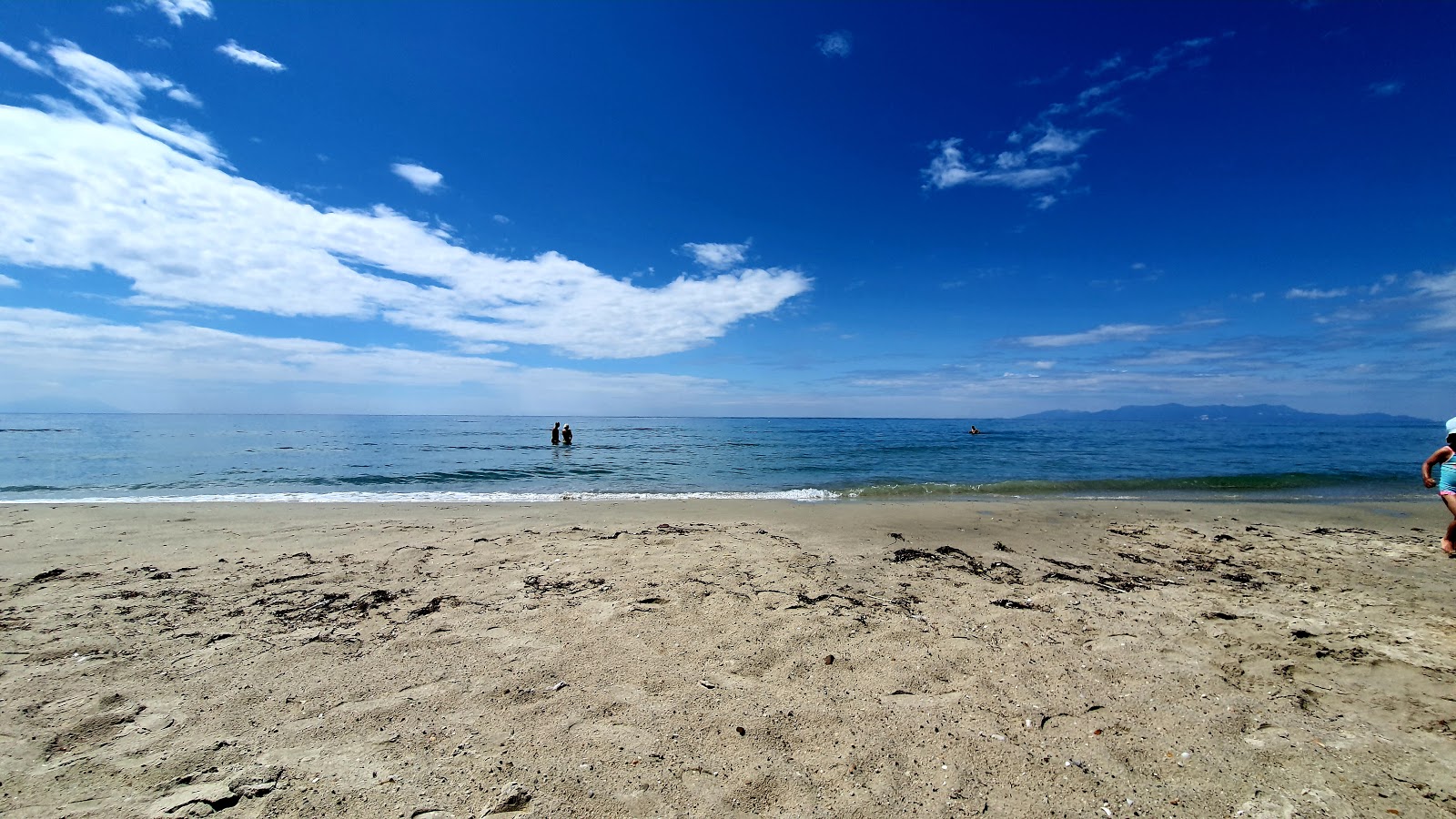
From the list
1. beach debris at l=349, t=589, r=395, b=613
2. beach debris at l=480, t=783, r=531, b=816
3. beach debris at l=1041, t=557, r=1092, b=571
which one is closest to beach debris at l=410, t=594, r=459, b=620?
beach debris at l=349, t=589, r=395, b=613

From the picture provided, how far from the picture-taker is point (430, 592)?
5.84 meters

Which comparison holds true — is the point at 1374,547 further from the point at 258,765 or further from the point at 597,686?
the point at 258,765

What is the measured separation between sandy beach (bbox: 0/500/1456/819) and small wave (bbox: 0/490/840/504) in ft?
21.9

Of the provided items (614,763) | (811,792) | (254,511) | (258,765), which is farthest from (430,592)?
(254,511)

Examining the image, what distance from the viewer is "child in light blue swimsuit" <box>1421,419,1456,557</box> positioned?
7.86 meters

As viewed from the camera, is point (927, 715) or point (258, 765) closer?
point (258, 765)

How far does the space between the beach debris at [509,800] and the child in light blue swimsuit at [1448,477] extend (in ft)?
40.2

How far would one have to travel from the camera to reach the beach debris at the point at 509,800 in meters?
2.73

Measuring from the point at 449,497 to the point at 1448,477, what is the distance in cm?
2021

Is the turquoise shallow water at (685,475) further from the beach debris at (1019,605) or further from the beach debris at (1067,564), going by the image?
the beach debris at (1019,605)

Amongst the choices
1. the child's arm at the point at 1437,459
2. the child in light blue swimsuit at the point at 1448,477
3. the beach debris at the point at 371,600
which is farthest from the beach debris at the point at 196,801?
the child's arm at the point at 1437,459

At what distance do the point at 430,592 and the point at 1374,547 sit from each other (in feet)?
44.6

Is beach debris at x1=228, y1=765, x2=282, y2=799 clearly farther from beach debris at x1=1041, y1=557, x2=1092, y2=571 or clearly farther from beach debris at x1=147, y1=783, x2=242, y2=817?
beach debris at x1=1041, y1=557, x2=1092, y2=571

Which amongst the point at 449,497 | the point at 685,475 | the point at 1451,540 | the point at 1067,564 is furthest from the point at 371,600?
the point at 685,475
